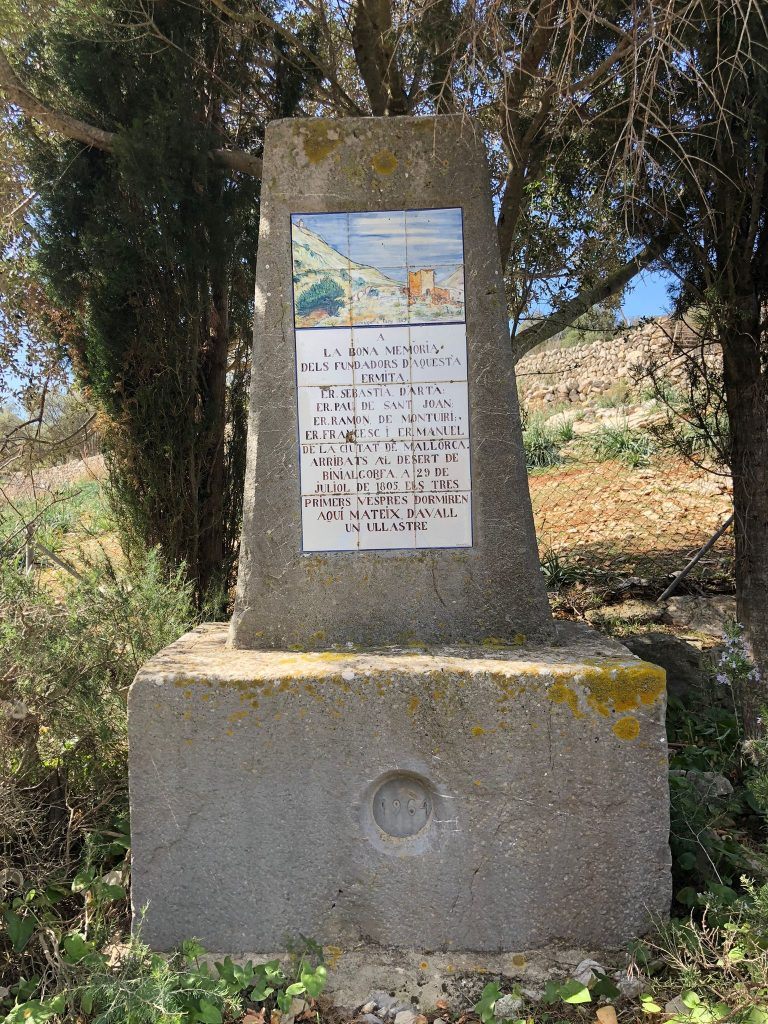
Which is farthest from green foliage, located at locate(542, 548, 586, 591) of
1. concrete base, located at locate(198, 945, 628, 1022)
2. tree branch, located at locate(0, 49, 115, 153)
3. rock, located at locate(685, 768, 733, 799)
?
tree branch, located at locate(0, 49, 115, 153)

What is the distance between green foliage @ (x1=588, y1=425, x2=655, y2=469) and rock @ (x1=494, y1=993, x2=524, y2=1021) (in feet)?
25.9

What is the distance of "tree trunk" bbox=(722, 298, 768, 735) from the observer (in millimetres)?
3943

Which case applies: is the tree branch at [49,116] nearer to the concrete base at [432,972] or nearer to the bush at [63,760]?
the bush at [63,760]

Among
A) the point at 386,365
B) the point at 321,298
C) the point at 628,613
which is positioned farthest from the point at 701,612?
the point at 321,298

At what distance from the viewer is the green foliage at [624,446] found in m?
9.63

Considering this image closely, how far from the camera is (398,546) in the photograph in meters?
2.80

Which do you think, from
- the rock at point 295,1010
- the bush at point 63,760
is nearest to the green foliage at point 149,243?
the bush at point 63,760

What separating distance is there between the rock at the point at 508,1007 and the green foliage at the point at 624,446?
310 inches

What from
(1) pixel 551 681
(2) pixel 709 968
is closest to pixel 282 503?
(1) pixel 551 681

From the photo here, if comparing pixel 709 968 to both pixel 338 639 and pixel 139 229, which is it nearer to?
pixel 338 639

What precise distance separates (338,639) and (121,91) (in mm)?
3755

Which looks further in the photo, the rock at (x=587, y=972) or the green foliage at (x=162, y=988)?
the rock at (x=587, y=972)

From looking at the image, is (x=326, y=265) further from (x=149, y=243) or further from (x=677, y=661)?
(x=677, y=661)

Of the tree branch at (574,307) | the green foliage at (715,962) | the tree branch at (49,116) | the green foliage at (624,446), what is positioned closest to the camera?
the green foliage at (715,962)
